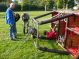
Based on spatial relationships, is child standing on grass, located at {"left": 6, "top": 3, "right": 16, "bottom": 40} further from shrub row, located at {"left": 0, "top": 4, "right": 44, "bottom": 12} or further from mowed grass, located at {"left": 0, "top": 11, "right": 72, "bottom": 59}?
→ shrub row, located at {"left": 0, "top": 4, "right": 44, "bottom": 12}

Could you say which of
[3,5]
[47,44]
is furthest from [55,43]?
[3,5]

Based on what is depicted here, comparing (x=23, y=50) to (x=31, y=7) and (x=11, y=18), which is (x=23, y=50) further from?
(x=31, y=7)

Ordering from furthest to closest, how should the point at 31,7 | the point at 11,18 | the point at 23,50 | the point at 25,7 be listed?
the point at 31,7 → the point at 25,7 → the point at 11,18 → the point at 23,50

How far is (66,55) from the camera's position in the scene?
11156 mm

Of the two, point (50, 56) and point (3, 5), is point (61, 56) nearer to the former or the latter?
point (50, 56)

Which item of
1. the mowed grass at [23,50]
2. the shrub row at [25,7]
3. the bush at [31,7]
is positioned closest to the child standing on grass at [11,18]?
the mowed grass at [23,50]

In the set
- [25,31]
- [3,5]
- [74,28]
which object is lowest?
[3,5]

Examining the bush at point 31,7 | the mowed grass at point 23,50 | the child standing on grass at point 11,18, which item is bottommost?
the bush at point 31,7

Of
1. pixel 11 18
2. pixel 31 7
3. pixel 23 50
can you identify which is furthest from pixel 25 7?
pixel 23 50

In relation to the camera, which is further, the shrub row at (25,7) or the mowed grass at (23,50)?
the shrub row at (25,7)

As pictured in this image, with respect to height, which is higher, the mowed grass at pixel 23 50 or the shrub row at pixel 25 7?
the mowed grass at pixel 23 50

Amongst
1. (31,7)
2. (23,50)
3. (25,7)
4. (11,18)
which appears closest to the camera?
(23,50)

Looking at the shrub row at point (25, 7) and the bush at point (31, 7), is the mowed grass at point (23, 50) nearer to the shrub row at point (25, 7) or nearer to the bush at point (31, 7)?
the shrub row at point (25, 7)

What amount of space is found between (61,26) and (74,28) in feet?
8.19
